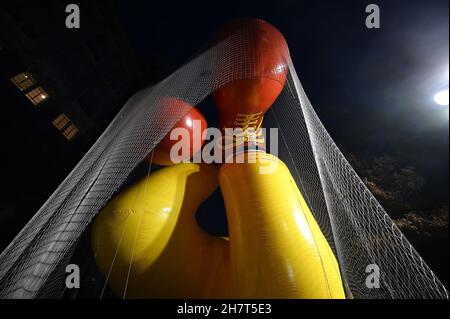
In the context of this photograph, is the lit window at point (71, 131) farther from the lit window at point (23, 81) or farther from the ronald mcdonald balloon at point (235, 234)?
the ronald mcdonald balloon at point (235, 234)

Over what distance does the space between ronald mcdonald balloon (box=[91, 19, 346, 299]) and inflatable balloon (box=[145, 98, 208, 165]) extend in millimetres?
169

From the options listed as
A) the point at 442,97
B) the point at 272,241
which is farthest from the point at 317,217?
the point at 442,97

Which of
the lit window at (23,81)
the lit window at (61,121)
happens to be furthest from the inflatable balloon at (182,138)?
the lit window at (61,121)

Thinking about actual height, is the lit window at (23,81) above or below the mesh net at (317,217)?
above

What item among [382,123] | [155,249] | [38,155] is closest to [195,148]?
[155,249]

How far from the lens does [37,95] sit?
21.2 feet

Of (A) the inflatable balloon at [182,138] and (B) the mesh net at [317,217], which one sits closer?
(B) the mesh net at [317,217]

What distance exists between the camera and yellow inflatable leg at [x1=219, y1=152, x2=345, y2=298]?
4.36 ft

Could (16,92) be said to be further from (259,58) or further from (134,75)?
(259,58)

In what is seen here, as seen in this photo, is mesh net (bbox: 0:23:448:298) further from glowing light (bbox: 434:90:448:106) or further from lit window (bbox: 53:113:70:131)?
lit window (bbox: 53:113:70:131)

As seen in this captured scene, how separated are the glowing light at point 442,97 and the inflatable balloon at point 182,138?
478cm

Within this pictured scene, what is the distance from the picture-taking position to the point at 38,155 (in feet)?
17.9

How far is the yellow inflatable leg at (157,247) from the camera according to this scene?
1535 millimetres
